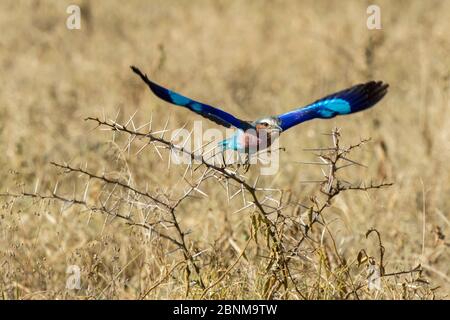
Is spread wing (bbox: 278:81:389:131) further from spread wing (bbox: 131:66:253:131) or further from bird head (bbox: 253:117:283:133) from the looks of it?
spread wing (bbox: 131:66:253:131)

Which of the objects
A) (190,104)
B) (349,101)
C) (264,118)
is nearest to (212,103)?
(349,101)

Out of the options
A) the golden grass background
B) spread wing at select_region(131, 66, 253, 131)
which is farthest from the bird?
the golden grass background

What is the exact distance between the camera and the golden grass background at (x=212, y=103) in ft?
12.7

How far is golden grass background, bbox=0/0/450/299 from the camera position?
3.88 meters

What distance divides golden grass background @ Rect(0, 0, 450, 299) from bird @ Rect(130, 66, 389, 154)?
429 mm

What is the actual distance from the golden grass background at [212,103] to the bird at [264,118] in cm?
43

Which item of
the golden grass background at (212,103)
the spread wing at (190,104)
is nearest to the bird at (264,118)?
the spread wing at (190,104)

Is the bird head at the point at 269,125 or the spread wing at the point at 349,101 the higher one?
the spread wing at the point at 349,101

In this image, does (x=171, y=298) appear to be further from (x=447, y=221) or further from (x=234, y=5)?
(x=234, y=5)

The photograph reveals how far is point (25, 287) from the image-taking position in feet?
12.3

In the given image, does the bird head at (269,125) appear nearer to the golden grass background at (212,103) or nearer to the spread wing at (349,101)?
the spread wing at (349,101)

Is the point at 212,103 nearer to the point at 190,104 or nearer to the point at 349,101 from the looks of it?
the point at 349,101

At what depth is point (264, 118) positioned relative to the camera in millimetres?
3551
